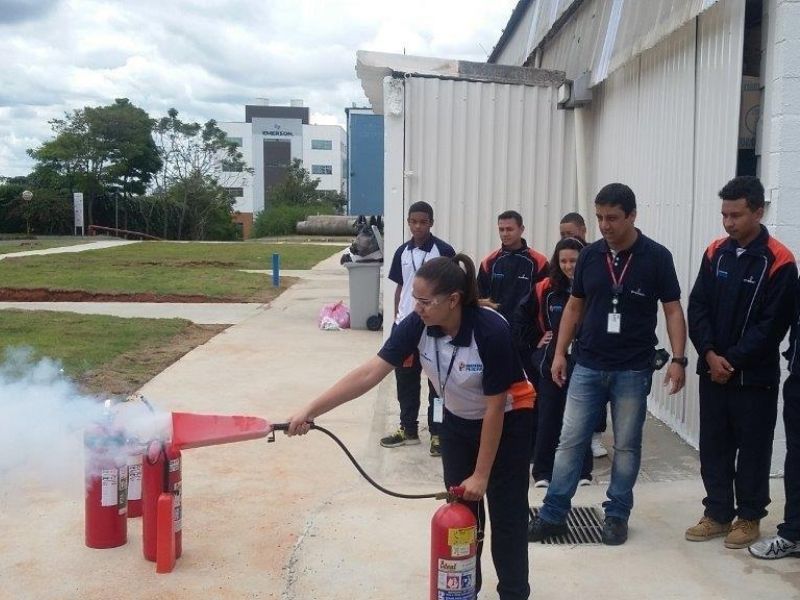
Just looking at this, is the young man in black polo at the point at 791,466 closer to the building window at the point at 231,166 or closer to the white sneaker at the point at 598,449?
the white sneaker at the point at 598,449

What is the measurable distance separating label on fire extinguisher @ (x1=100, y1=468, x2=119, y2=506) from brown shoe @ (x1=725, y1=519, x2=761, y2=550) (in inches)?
133

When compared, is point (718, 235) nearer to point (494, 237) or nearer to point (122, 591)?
point (494, 237)

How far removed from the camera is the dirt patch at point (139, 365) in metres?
8.32

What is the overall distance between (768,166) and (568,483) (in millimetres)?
2409

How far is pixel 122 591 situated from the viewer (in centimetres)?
397

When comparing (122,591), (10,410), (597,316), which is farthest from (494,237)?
(122,591)

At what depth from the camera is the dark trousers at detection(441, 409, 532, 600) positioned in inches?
134

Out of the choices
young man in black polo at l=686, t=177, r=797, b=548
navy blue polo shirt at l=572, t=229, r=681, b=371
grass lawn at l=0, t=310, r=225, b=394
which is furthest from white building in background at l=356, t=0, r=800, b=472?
grass lawn at l=0, t=310, r=225, b=394

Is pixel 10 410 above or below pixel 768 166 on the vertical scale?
below

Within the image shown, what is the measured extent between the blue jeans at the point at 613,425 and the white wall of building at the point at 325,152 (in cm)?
12490

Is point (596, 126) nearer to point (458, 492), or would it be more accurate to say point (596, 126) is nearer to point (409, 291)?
point (409, 291)

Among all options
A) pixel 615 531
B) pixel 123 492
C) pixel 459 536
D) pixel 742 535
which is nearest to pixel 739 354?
pixel 742 535

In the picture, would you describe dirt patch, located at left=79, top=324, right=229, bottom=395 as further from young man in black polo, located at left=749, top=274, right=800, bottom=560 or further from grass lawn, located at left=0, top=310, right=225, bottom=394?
young man in black polo, located at left=749, top=274, right=800, bottom=560

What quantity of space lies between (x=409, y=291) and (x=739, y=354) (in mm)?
2752
